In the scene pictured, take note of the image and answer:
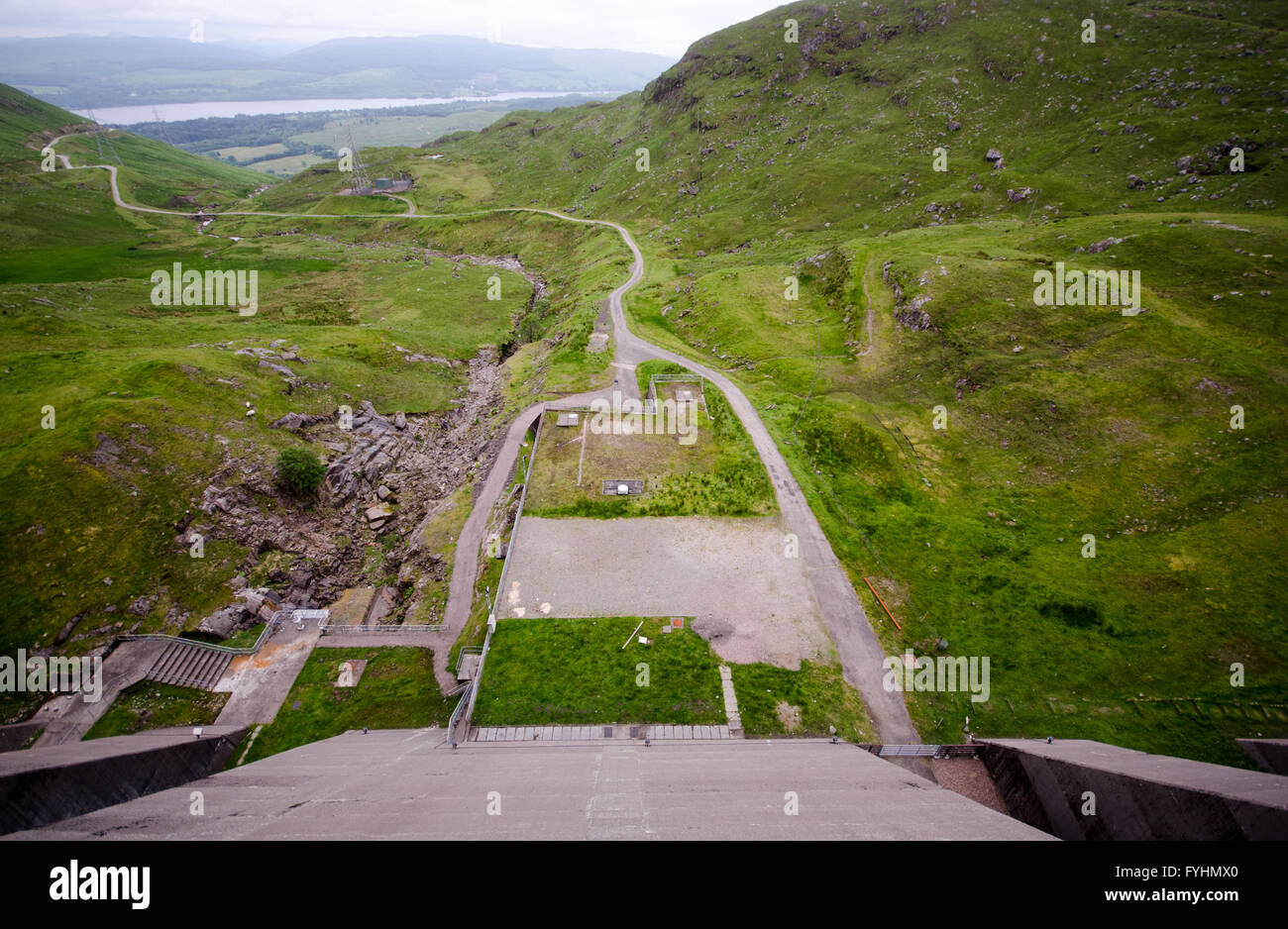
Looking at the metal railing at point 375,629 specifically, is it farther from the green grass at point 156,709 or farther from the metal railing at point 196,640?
the green grass at point 156,709

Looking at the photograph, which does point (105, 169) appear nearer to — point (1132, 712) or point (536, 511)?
point (536, 511)

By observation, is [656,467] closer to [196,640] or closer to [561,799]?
[561,799]

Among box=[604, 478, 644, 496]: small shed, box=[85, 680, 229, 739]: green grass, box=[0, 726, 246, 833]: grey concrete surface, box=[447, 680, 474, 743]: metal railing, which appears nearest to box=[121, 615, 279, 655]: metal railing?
box=[85, 680, 229, 739]: green grass

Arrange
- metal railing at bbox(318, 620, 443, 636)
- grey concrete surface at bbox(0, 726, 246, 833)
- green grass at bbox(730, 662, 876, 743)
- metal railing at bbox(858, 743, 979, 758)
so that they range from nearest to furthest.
A: grey concrete surface at bbox(0, 726, 246, 833), metal railing at bbox(858, 743, 979, 758), green grass at bbox(730, 662, 876, 743), metal railing at bbox(318, 620, 443, 636)

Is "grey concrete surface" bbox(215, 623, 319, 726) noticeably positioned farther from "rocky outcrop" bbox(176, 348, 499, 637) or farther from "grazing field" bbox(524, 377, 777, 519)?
"grazing field" bbox(524, 377, 777, 519)

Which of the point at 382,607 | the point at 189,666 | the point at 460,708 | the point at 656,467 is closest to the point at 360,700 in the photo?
the point at 460,708
